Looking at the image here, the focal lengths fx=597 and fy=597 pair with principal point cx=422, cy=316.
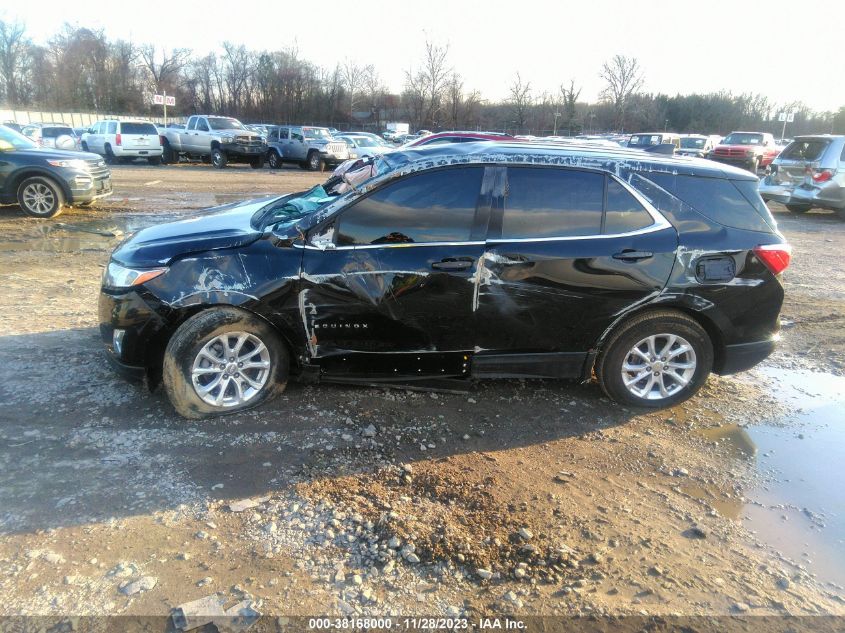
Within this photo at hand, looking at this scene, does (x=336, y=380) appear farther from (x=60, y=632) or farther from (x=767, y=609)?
(x=767, y=609)

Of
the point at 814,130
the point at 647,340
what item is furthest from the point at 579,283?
the point at 814,130

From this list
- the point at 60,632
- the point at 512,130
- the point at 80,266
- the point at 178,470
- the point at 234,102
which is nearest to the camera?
the point at 60,632

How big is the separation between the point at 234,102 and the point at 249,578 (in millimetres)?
78422

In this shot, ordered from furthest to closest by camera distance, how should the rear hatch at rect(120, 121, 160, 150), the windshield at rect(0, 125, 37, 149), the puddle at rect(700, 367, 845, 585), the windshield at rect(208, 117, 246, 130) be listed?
Answer: 1. the windshield at rect(208, 117, 246, 130)
2. the rear hatch at rect(120, 121, 160, 150)
3. the windshield at rect(0, 125, 37, 149)
4. the puddle at rect(700, 367, 845, 585)

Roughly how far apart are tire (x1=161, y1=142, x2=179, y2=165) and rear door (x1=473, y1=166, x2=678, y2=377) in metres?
25.7

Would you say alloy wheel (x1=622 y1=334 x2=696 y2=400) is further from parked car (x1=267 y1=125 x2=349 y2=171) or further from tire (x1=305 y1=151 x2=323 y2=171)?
tire (x1=305 y1=151 x2=323 y2=171)

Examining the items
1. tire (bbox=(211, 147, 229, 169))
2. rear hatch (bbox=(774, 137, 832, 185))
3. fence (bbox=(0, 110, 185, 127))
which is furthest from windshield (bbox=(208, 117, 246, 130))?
fence (bbox=(0, 110, 185, 127))

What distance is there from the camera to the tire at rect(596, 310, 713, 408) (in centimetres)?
420

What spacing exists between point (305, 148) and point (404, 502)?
23947 millimetres

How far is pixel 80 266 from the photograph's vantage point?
7.73 metres

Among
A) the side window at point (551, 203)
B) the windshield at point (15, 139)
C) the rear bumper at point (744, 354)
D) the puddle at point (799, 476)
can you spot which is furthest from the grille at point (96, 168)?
the puddle at point (799, 476)

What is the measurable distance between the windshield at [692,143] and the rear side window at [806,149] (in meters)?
17.3

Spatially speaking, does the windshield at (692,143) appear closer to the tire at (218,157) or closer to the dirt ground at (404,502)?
the tire at (218,157)

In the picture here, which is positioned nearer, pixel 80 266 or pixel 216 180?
pixel 80 266
